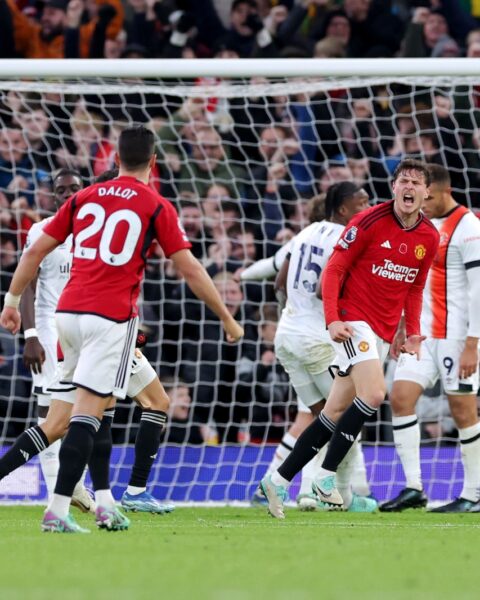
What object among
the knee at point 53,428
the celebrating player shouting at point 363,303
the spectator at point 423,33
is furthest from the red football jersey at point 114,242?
the spectator at point 423,33

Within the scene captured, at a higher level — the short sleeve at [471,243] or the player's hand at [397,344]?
the short sleeve at [471,243]

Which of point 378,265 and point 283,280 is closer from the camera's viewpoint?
point 378,265

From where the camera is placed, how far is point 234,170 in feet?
40.7

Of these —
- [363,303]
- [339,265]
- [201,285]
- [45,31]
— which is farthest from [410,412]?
[45,31]

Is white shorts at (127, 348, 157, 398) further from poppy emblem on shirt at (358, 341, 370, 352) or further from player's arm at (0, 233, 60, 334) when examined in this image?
player's arm at (0, 233, 60, 334)

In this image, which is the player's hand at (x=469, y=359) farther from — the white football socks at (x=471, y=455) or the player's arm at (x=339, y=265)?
the player's arm at (x=339, y=265)

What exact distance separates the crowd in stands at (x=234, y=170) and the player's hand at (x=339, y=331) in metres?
3.52

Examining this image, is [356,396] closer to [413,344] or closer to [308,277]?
[413,344]

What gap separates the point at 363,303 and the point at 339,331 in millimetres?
420

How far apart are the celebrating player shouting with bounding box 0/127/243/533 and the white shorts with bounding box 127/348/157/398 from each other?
1708 mm

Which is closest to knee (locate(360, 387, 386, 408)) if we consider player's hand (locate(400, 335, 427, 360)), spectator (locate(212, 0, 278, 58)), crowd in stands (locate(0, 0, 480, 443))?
player's hand (locate(400, 335, 427, 360))

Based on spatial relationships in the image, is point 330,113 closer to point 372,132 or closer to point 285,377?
point 372,132

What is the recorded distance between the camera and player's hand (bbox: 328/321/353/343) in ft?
24.3

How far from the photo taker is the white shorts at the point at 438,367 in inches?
352
